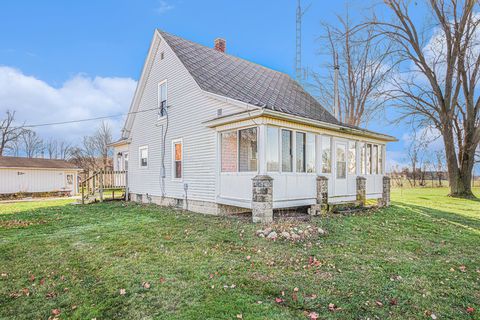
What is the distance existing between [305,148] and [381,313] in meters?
6.86

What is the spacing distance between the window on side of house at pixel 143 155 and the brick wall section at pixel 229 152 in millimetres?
6120

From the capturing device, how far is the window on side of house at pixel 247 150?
909cm

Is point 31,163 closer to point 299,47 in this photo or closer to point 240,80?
point 240,80

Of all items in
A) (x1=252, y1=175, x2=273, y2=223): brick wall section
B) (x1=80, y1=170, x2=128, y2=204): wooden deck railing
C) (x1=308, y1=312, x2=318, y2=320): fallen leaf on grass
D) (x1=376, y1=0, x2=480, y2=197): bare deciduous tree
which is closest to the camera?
(x1=308, y1=312, x2=318, y2=320): fallen leaf on grass

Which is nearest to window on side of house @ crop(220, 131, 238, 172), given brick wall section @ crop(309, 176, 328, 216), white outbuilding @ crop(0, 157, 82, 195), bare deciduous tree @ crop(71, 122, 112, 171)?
brick wall section @ crop(309, 176, 328, 216)

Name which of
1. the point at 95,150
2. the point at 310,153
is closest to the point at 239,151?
the point at 310,153

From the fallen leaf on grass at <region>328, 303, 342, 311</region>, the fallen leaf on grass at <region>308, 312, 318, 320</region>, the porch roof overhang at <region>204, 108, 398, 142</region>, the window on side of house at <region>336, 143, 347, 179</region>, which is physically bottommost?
the fallen leaf on grass at <region>328, 303, 342, 311</region>

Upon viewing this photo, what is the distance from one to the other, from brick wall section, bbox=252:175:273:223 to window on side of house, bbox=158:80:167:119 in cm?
691

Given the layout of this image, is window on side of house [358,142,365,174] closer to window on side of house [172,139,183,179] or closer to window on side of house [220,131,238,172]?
window on side of house [220,131,238,172]

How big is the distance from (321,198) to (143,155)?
30.7 ft

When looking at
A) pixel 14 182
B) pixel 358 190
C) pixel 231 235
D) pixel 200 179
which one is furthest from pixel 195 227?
pixel 14 182

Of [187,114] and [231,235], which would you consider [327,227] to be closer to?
[231,235]

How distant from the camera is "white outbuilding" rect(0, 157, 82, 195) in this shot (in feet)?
78.9

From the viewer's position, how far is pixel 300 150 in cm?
973
